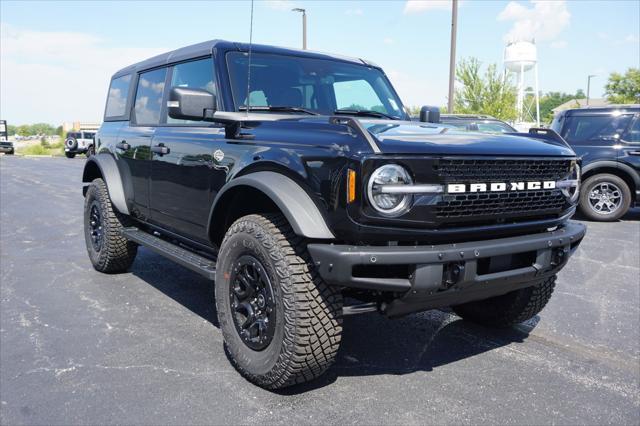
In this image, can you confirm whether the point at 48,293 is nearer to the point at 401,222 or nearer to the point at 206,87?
the point at 206,87

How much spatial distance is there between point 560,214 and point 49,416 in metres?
2.93

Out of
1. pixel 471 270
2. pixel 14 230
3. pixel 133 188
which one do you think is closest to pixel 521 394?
pixel 471 270

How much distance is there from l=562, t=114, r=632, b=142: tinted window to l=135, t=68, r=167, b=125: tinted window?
711cm

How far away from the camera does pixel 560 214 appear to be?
326cm

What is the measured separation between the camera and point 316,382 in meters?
3.15

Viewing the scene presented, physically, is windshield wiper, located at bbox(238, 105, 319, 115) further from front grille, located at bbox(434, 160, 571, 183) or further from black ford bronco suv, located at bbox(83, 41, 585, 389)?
front grille, located at bbox(434, 160, 571, 183)

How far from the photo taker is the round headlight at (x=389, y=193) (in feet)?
8.29

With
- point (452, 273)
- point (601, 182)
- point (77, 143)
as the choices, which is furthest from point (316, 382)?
point (77, 143)

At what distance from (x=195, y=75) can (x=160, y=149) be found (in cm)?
61

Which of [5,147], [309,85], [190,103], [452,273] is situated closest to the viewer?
[452,273]

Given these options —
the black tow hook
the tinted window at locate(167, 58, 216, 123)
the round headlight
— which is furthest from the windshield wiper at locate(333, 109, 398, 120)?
the black tow hook

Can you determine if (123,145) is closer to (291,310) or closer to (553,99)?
(291,310)

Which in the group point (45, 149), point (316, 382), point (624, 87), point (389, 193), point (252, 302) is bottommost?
point (316, 382)

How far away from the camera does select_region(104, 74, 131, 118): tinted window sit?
5379mm
